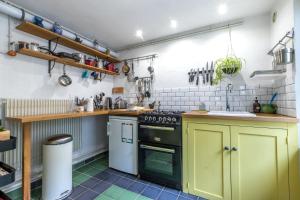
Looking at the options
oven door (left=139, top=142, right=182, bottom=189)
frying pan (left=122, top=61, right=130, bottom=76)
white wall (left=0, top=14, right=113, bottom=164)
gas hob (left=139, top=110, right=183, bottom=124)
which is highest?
frying pan (left=122, top=61, right=130, bottom=76)

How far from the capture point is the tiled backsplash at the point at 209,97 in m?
2.03

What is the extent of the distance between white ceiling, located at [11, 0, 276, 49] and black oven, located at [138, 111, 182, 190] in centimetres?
133

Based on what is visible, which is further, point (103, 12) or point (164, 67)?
point (164, 67)

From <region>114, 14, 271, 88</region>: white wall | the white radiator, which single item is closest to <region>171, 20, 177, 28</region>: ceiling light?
<region>114, 14, 271, 88</region>: white wall

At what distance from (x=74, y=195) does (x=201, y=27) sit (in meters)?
2.88

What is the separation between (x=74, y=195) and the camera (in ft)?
5.71

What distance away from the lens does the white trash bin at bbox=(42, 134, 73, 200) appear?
1.63m

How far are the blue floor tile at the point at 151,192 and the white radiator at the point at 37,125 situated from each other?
1376 millimetres

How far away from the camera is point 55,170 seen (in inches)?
65.2

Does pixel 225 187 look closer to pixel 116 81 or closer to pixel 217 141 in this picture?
pixel 217 141

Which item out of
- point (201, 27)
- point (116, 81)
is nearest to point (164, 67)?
point (201, 27)

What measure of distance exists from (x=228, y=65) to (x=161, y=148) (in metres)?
1.44

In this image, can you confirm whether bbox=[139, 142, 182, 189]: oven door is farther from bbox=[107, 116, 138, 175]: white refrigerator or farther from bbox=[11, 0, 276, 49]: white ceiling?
bbox=[11, 0, 276, 49]: white ceiling

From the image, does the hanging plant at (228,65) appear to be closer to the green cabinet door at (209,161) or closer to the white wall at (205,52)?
the white wall at (205,52)
